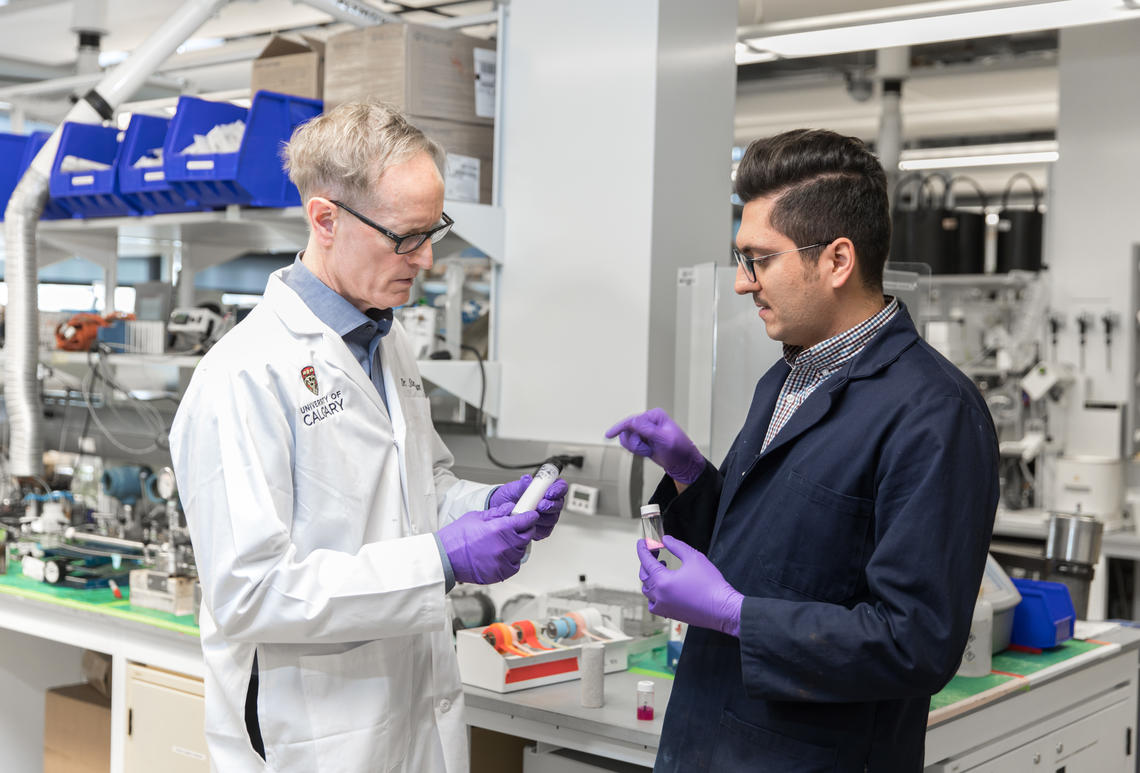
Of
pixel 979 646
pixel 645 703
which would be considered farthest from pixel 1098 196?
pixel 645 703

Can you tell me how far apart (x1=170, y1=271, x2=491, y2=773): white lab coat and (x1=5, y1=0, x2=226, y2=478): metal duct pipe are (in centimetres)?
220

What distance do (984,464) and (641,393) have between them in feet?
5.31

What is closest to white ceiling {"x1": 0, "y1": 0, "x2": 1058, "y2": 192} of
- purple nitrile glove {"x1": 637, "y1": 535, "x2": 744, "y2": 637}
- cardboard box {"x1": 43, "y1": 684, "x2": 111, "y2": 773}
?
cardboard box {"x1": 43, "y1": 684, "x2": 111, "y2": 773}

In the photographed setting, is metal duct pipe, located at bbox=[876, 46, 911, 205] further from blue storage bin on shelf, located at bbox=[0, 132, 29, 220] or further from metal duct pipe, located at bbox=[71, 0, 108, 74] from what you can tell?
blue storage bin on shelf, located at bbox=[0, 132, 29, 220]

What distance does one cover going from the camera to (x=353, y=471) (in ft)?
5.57

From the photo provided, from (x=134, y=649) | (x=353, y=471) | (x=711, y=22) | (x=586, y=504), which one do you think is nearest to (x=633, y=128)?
(x=711, y=22)

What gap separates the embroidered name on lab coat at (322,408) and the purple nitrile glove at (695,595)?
53 cm

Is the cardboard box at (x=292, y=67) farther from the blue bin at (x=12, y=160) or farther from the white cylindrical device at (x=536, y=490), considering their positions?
the white cylindrical device at (x=536, y=490)

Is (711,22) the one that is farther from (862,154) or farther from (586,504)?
(862,154)

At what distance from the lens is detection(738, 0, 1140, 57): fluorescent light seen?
11.0ft

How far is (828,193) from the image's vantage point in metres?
1.59

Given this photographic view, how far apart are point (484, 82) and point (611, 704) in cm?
189

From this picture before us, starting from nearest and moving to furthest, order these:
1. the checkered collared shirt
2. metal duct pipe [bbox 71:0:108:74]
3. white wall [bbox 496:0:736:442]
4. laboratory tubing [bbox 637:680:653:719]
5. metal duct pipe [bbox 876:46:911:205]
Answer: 1. the checkered collared shirt
2. laboratory tubing [bbox 637:680:653:719]
3. white wall [bbox 496:0:736:442]
4. metal duct pipe [bbox 71:0:108:74]
5. metal duct pipe [bbox 876:46:911:205]

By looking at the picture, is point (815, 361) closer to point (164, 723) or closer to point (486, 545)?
point (486, 545)
